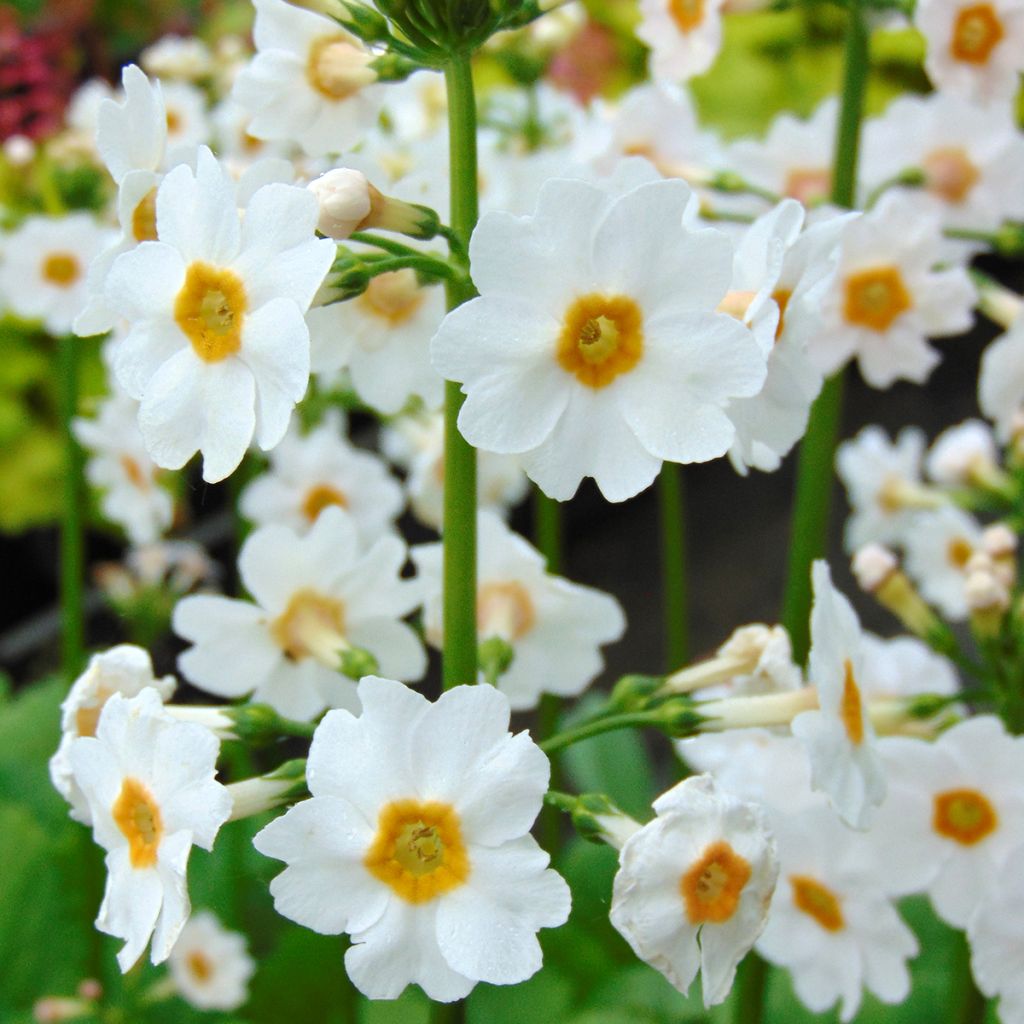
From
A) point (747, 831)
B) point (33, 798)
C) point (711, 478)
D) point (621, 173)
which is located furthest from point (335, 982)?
point (711, 478)

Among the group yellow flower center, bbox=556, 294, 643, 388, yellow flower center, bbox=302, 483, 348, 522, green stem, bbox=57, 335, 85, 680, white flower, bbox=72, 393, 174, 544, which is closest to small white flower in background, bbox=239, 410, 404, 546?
yellow flower center, bbox=302, 483, 348, 522

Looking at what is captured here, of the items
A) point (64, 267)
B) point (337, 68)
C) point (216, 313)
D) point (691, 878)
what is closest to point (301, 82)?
point (337, 68)

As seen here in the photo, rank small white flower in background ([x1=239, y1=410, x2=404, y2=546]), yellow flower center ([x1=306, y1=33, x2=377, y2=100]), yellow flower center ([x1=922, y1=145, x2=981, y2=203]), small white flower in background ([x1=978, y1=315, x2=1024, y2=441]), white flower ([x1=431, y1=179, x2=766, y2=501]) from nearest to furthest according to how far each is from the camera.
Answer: white flower ([x1=431, y1=179, x2=766, y2=501]) < yellow flower center ([x1=306, y1=33, x2=377, y2=100]) < small white flower in background ([x1=978, y1=315, x2=1024, y2=441]) < yellow flower center ([x1=922, y1=145, x2=981, y2=203]) < small white flower in background ([x1=239, y1=410, x2=404, y2=546])

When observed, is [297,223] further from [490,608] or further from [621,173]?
[490,608]

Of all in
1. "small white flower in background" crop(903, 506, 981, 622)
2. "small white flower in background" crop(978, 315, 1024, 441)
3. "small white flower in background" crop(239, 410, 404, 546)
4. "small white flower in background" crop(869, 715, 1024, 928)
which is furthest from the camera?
"small white flower in background" crop(903, 506, 981, 622)

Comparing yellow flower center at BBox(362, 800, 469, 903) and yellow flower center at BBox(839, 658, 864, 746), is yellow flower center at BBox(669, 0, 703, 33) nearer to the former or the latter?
yellow flower center at BBox(839, 658, 864, 746)
